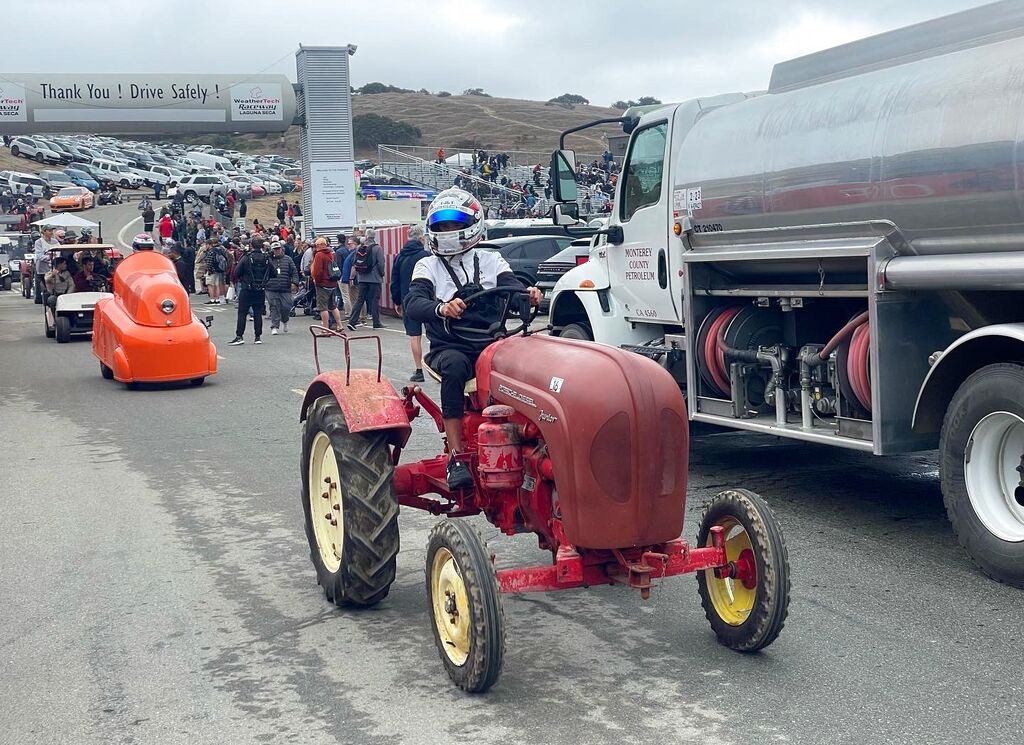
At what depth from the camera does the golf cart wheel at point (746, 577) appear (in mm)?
4809

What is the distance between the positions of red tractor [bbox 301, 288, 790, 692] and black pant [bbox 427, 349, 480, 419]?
3.3 inches

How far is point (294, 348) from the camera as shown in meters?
20.6

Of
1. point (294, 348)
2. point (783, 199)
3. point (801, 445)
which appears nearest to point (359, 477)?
point (783, 199)

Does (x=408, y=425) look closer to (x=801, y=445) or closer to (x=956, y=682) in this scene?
(x=956, y=682)

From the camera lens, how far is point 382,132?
11281 cm

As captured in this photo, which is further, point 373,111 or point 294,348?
point 373,111

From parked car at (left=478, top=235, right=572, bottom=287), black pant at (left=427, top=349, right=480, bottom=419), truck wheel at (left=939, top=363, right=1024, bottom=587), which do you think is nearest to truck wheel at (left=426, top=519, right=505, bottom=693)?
black pant at (left=427, top=349, right=480, bottom=419)

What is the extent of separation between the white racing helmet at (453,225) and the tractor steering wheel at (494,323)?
0.30 m

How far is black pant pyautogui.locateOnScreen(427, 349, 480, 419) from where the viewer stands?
5.70 metres

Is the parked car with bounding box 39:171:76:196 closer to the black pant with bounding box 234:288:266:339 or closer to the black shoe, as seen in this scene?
the black pant with bounding box 234:288:266:339

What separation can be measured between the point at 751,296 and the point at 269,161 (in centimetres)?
9210

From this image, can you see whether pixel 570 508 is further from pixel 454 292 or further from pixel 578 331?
pixel 578 331

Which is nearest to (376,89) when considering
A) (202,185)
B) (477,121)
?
(477,121)

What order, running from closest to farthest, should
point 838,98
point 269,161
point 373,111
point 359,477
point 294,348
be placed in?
point 359,477, point 838,98, point 294,348, point 269,161, point 373,111
